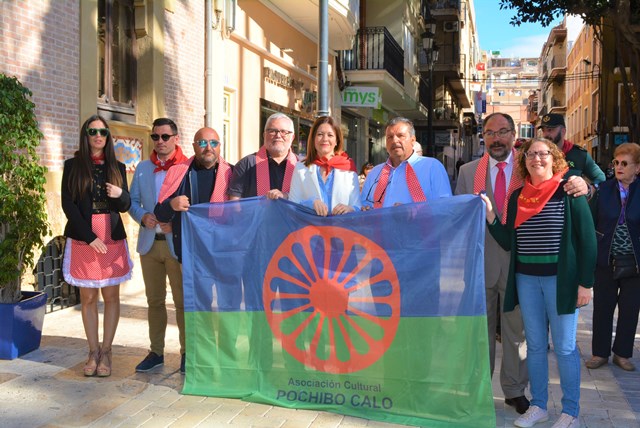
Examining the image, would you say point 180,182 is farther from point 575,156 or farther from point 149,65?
point 149,65

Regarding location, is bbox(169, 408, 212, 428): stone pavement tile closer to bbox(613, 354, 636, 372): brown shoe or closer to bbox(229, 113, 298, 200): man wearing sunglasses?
bbox(229, 113, 298, 200): man wearing sunglasses

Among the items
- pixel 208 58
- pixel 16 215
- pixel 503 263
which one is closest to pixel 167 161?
pixel 16 215

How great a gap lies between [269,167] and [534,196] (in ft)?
6.63

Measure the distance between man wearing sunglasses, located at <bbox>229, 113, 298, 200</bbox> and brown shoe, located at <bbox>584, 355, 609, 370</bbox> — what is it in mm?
3152

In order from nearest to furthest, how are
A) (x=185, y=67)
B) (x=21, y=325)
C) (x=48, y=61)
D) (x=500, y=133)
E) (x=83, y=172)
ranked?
(x=500, y=133) < (x=83, y=172) < (x=21, y=325) < (x=48, y=61) < (x=185, y=67)

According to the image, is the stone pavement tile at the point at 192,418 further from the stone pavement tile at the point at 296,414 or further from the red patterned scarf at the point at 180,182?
the red patterned scarf at the point at 180,182

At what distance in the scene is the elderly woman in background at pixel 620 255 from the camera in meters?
6.29

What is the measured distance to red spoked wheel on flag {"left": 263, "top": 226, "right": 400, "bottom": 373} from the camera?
4.74 meters

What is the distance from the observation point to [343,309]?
484cm

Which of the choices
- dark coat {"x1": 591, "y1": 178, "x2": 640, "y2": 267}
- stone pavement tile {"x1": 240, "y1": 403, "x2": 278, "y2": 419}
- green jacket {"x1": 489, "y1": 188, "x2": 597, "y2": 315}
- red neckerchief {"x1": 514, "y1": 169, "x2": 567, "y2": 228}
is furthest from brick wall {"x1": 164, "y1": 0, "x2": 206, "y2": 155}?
green jacket {"x1": 489, "y1": 188, "x2": 597, "y2": 315}

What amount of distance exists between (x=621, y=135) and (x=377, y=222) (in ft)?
124

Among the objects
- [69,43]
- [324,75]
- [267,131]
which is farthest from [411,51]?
[267,131]

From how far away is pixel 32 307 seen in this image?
6.36 m

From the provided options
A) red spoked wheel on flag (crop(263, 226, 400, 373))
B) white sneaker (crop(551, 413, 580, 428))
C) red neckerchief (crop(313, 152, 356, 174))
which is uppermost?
red neckerchief (crop(313, 152, 356, 174))
